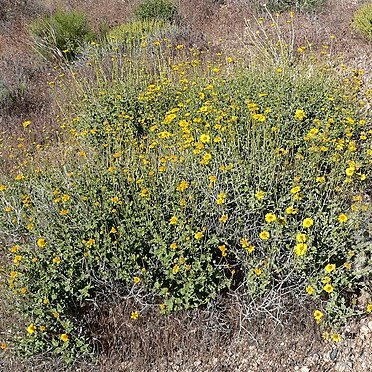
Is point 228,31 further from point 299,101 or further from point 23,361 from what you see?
point 23,361

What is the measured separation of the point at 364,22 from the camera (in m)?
6.49

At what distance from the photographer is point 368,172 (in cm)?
336

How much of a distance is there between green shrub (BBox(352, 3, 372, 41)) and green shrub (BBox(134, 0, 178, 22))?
3.38 metres

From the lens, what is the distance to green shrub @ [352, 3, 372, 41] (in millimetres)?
6414


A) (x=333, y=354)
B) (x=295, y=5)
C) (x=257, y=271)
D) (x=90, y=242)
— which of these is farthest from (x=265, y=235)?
(x=295, y=5)

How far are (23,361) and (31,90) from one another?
4.71m

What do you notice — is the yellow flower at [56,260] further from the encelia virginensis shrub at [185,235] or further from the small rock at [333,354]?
the small rock at [333,354]

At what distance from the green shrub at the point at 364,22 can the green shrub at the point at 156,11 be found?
3.38 m

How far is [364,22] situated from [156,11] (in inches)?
149

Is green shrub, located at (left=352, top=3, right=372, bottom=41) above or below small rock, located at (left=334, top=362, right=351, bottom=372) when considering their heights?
above

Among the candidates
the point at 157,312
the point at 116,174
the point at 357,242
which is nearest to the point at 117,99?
the point at 116,174

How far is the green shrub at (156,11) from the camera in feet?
26.9

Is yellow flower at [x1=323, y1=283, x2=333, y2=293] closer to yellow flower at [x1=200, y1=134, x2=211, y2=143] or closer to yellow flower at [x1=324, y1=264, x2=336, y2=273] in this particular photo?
yellow flower at [x1=324, y1=264, x2=336, y2=273]

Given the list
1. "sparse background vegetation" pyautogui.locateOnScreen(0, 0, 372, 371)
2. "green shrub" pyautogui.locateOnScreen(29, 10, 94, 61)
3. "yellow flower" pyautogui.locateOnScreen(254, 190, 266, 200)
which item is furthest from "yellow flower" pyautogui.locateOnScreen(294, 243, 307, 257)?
"green shrub" pyautogui.locateOnScreen(29, 10, 94, 61)
